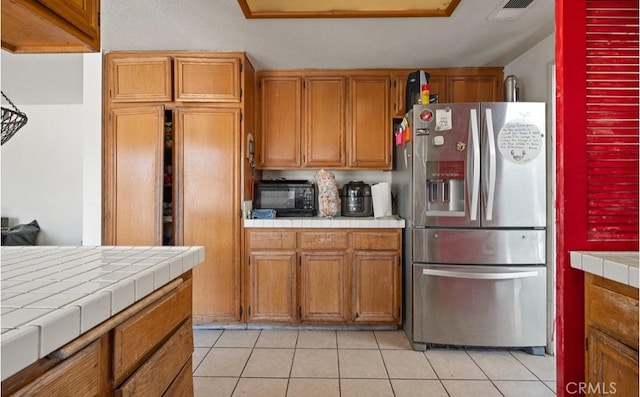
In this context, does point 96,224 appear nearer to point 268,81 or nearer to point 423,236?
point 268,81

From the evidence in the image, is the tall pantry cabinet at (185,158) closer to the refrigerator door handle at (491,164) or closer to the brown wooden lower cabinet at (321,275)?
the brown wooden lower cabinet at (321,275)

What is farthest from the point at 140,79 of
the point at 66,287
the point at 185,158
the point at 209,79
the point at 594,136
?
the point at 594,136

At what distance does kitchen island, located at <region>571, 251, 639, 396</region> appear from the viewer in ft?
3.09

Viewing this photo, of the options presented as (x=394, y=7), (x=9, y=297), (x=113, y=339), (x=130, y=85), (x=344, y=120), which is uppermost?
(x=394, y=7)

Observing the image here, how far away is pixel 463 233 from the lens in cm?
235

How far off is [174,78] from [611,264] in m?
2.88

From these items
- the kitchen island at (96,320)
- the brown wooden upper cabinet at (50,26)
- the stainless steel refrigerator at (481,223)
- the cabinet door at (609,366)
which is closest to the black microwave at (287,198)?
the stainless steel refrigerator at (481,223)

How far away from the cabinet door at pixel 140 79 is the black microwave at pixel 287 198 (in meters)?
1.08

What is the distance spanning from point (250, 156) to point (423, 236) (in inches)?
61.1

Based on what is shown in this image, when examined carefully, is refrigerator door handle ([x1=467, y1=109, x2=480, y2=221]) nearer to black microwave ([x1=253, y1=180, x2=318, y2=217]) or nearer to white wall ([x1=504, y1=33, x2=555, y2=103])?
white wall ([x1=504, y1=33, x2=555, y2=103])

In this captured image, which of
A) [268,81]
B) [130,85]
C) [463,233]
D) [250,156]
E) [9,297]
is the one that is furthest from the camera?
[268,81]

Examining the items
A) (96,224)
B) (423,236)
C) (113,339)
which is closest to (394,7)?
(423,236)

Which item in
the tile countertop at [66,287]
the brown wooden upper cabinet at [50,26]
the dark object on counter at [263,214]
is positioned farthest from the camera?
the dark object on counter at [263,214]

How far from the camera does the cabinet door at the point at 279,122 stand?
3.02 metres
